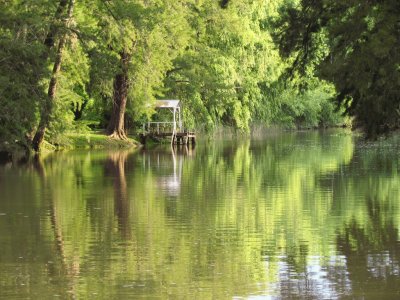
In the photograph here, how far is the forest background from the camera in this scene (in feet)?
65.3

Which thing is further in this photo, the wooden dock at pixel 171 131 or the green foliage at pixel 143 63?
the wooden dock at pixel 171 131

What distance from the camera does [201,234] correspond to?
18.7 meters

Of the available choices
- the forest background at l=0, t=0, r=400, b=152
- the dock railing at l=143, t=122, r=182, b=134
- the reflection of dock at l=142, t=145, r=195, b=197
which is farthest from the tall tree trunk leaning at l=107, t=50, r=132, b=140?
the dock railing at l=143, t=122, r=182, b=134

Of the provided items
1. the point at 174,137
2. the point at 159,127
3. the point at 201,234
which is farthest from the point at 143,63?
the point at 201,234

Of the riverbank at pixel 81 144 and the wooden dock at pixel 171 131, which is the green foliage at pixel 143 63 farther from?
the wooden dock at pixel 171 131

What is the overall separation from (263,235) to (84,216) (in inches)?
184

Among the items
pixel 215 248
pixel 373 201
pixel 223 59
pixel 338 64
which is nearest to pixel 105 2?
pixel 223 59

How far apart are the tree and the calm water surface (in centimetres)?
215

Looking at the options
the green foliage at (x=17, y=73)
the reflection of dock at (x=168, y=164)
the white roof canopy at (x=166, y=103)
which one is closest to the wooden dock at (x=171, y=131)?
the white roof canopy at (x=166, y=103)

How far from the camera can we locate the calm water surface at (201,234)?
44.9 ft

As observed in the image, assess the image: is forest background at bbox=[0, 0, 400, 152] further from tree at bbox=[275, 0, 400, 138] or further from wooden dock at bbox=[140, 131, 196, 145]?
wooden dock at bbox=[140, 131, 196, 145]

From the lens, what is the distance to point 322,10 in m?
21.5

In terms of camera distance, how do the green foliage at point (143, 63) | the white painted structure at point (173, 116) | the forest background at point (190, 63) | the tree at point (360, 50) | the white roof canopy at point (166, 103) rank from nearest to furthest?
the tree at point (360, 50)
the forest background at point (190, 63)
the green foliage at point (143, 63)
the white roof canopy at point (166, 103)
the white painted structure at point (173, 116)

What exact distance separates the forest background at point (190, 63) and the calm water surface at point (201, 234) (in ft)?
8.02
